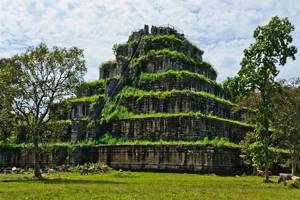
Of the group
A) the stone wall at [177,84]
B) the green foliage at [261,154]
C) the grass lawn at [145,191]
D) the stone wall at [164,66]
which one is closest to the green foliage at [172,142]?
the stone wall at [177,84]

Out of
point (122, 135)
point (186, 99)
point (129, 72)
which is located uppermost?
point (129, 72)

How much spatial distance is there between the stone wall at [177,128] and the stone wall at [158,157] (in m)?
2.39

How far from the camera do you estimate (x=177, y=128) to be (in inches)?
2692

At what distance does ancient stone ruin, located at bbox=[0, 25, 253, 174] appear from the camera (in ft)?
219

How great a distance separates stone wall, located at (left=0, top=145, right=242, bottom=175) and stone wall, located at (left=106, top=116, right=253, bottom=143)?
2392mm

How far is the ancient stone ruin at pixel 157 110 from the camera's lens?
219 ft

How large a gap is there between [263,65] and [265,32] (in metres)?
3.26

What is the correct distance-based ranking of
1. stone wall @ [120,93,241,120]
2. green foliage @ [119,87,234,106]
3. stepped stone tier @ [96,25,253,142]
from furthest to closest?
1. green foliage @ [119,87,234,106]
2. stone wall @ [120,93,241,120]
3. stepped stone tier @ [96,25,253,142]

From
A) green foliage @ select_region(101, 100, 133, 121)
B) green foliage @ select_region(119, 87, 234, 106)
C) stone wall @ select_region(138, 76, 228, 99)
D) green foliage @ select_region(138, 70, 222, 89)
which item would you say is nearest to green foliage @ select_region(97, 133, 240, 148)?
green foliage @ select_region(101, 100, 133, 121)

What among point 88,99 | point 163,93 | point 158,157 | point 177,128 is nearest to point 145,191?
point 158,157

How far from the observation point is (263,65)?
4847 cm

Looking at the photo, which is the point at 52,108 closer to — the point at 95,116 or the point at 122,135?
the point at 122,135

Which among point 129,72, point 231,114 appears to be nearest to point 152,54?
point 129,72

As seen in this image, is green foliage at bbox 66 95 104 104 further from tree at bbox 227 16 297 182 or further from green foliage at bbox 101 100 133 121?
tree at bbox 227 16 297 182
